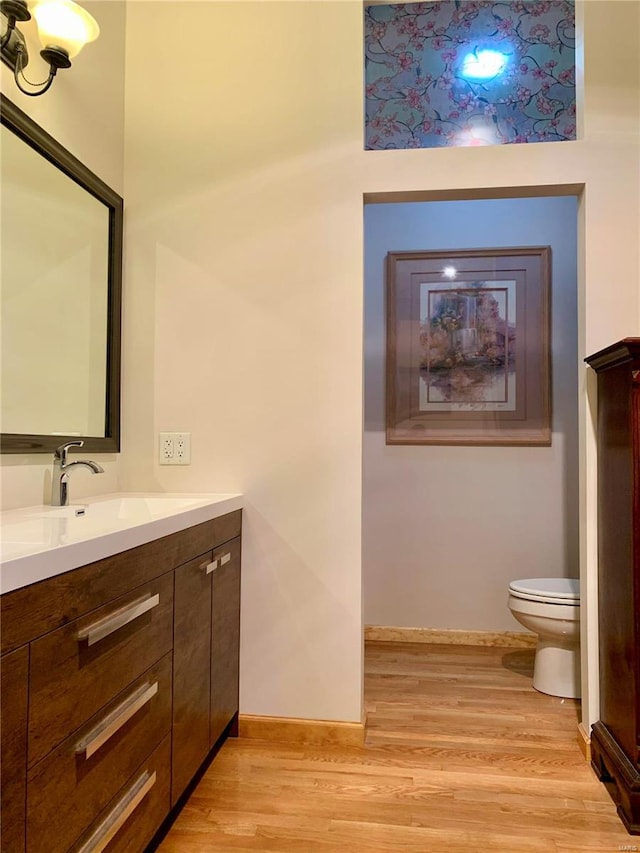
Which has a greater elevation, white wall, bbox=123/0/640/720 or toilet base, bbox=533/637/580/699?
white wall, bbox=123/0/640/720

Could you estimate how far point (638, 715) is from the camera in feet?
5.45

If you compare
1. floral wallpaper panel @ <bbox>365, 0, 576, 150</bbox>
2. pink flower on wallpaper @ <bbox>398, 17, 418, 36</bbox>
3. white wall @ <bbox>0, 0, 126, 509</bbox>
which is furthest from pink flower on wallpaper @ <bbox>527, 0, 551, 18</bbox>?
white wall @ <bbox>0, 0, 126, 509</bbox>

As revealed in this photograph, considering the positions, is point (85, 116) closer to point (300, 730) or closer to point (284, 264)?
point (284, 264)

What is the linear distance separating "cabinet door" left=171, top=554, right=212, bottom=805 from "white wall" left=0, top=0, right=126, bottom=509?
1.68 feet

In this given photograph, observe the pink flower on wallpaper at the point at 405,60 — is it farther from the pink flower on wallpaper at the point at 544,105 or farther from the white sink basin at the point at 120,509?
the white sink basin at the point at 120,509

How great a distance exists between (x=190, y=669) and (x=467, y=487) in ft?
6.24

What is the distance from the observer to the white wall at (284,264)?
6.74ft

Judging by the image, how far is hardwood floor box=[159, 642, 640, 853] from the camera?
1.58 m

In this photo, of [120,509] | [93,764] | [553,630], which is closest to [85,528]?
[93,764]

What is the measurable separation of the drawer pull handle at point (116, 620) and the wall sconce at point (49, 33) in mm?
1344

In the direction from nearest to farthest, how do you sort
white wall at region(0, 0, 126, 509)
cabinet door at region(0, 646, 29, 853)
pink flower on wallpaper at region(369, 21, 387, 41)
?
Answer: cabinet door at region(0, 646, 29, 853)
white wall at region(0, 0, 126, 509)
pink flower on wallpaper at region(369, 21, 387, 41)

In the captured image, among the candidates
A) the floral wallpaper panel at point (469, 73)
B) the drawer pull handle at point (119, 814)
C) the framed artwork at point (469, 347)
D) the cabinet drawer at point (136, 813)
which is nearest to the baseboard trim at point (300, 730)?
the cabinet drawer at point (136, 813)

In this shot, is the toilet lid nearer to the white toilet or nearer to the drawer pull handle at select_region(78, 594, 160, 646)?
the white toilet

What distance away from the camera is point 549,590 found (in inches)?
102
